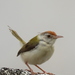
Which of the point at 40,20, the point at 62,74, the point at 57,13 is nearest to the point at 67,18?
the point at 57,13

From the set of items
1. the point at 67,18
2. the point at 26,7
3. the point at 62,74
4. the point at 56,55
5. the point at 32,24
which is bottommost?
the point at 62,74

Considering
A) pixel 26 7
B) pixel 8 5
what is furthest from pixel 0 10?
pixel 26 7

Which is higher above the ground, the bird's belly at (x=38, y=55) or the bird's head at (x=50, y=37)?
the bird's head at (x=50, y=37)

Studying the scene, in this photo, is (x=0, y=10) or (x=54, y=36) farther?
(x=0, y=10)

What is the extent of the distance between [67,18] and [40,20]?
17 centimetres

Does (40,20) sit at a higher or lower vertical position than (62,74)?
higher

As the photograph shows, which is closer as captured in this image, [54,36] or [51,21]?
[54,36]

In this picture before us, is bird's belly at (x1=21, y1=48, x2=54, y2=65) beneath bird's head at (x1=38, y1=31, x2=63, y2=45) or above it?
beneath

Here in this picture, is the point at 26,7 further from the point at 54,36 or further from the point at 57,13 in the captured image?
the point at 54,36

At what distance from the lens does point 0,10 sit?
1.64 meters

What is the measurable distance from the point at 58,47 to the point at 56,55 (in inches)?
2.1

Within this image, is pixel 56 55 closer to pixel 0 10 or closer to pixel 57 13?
pixel 57 13

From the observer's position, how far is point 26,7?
5.38 feet

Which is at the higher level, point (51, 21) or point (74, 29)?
point (51, 21)
